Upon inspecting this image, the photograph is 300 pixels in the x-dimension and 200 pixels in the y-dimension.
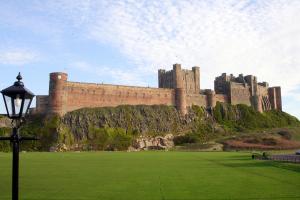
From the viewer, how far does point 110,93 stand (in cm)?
9244

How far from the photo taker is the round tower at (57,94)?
8275cm

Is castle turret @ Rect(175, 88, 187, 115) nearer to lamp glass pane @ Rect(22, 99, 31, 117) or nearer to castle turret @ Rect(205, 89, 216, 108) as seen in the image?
castle turret @ Rect(205, 89, 216, 108)

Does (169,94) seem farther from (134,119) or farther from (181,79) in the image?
(134,119)

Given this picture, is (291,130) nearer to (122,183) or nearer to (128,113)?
(128,113)

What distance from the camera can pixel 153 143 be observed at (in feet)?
289

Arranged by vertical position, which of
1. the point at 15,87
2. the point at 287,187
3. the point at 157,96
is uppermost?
the point at 157,96

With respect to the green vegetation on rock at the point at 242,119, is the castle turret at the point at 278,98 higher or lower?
higher

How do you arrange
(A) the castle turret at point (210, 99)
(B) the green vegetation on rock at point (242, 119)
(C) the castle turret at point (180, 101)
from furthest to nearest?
(A) the castle turret at point (210, 99)
(B) the green vegetation on rock at point (242, 119)
(C) the castle turret at point (180, 101)

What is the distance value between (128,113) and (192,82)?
1055 inches

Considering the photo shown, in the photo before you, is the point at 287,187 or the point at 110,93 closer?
the point at 287,187

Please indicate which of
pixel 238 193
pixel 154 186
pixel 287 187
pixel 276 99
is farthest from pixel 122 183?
pixel 276 99

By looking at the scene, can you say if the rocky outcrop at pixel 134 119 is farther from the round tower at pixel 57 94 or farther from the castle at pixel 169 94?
the round tower at pixel 57 94

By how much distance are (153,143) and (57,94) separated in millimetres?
23867

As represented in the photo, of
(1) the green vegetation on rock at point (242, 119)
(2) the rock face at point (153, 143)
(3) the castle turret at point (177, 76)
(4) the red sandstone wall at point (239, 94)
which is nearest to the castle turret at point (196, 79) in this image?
(3) the castle turret at point (177, 76)
